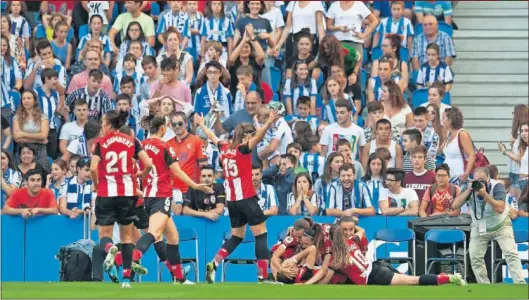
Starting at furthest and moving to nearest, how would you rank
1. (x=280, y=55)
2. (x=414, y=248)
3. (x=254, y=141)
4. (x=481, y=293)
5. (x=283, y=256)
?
(x=280, y=55)
(x=414, y=248)
(x=283, y=256)
(x=254, y=141)
(x=481, y=293)

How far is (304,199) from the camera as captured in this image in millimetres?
21859

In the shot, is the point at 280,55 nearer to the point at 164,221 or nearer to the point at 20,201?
the point at 20,201

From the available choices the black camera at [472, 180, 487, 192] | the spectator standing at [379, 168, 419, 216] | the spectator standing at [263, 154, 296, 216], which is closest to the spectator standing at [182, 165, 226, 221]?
the spectator standing at [263, 154, 296, 216]

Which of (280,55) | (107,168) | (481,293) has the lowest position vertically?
(481,293)

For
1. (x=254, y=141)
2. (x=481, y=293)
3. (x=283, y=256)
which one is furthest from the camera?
(x=283, y=256)

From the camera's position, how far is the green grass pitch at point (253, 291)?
16.7 meters

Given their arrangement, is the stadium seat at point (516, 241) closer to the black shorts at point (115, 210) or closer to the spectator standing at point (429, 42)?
the spectator standing at point (429, 42)

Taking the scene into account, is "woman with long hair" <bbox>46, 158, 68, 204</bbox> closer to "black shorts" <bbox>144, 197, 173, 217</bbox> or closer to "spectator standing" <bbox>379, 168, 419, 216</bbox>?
"black shorts" <bbox>144, 197, 173, 217</bbox>

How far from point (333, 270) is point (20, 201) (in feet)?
16.7

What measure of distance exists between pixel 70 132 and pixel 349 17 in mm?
5028

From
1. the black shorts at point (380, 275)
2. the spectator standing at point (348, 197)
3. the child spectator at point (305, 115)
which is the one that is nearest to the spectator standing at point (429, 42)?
the child spectator at point (305, 115)

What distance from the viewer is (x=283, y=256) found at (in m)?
20.0

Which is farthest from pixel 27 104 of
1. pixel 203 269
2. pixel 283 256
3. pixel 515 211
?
pixel 515 211

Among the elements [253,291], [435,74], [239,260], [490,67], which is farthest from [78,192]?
[490,67]
